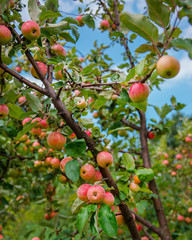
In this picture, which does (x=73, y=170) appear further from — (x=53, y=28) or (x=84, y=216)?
(x=53, y=28)

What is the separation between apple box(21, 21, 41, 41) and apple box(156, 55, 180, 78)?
1.88 feet

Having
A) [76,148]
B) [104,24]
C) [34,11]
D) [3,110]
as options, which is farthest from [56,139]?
[104,24]

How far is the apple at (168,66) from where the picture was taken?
24.2 inches

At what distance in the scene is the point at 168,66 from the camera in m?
0.61

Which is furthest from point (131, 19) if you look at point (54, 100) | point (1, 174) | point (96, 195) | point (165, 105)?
point (1, 174)

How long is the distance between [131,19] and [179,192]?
11.6 feet

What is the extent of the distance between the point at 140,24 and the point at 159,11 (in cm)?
6

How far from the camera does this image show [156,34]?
68 centimetres

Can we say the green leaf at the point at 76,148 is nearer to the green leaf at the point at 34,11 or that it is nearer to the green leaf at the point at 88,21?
the green leaf at the point at 34,11

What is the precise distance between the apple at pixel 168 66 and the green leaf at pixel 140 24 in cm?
11

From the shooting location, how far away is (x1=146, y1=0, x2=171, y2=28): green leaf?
0.62 metres

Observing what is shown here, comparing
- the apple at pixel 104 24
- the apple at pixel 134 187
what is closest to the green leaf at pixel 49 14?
the apple at pixel 134 187

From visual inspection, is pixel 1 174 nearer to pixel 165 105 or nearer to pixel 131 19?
pixel 165 105

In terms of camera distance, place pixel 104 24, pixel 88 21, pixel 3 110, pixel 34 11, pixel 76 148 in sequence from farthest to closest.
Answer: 1. pixel 104 24
2. pixel 88 21
3. pixel 3 110
4. pixel 34 11
5. pixel 76 148
